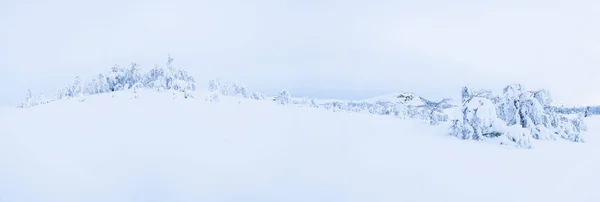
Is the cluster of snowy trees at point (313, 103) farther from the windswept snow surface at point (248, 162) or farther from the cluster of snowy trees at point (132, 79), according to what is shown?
the windswept snow surface at point (248, 162)

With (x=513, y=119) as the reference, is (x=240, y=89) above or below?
above

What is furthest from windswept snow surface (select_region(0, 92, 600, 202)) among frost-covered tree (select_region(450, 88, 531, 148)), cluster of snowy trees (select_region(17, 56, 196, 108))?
cluster of snowy trees (select_region(17, 56, 196, 108))

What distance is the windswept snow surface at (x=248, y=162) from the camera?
542cm

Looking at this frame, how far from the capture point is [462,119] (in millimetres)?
10500

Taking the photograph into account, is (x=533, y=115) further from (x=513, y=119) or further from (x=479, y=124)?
(x=479, y=124)

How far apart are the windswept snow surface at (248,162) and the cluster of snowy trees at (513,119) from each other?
2.08ft

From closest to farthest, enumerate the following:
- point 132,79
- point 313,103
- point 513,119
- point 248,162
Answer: point 248,162, point 513,119, point 132,79, point 313,103

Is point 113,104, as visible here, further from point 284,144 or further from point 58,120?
point 284,144

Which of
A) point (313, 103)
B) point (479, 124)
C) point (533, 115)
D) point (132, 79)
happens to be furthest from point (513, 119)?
point (132, 79)

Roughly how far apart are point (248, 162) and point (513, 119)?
9.51 m

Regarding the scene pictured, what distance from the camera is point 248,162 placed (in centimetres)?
665

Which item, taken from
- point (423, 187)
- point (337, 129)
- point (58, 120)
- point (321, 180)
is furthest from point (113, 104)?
point (423, 187)

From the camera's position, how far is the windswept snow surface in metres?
5.42

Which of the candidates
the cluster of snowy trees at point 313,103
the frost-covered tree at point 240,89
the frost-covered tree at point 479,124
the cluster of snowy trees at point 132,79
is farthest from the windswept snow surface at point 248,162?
the frost-covered tree at point 240,89
